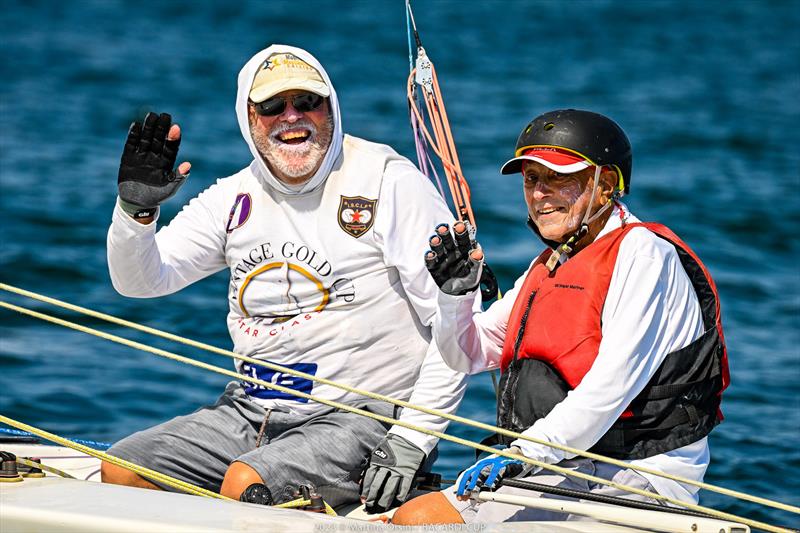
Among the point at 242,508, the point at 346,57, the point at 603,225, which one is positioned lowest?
the point at 242,508

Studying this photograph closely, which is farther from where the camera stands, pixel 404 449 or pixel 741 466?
pixel 741 466

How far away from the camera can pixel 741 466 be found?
668cm

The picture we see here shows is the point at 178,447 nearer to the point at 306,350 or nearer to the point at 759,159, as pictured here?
the point at 306,350

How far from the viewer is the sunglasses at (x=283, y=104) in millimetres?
4289

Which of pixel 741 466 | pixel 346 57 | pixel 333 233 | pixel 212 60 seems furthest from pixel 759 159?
pixel 333 233

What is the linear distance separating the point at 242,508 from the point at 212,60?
17170mm

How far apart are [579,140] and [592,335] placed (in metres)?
0.55

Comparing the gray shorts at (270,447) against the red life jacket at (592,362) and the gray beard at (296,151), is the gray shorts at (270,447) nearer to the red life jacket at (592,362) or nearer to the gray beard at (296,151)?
the red life jacket at (592,362)

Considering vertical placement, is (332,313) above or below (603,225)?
below

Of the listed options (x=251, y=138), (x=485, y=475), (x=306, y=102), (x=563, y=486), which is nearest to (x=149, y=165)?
(x=251, y=138)

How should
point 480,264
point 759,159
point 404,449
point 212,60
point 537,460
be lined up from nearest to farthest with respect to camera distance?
point 537,460 → point 480,264 → point 404,449 → point 759,159 → point 212,60

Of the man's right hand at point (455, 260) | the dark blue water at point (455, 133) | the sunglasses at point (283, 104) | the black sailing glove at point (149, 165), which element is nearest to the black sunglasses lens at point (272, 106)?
the sunglasses at point (283, 104)

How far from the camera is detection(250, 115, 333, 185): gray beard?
14.2 feet

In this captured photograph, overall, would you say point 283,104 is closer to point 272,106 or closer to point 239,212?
point 272,106
